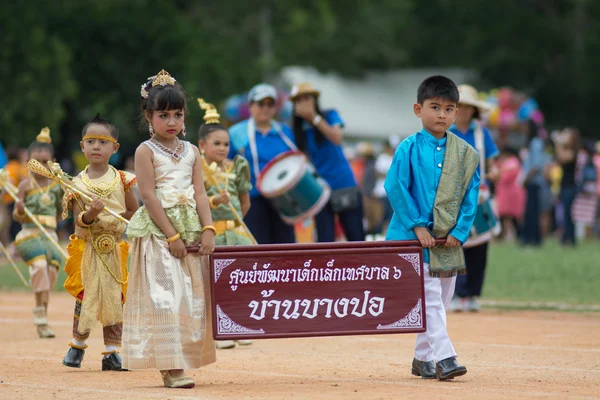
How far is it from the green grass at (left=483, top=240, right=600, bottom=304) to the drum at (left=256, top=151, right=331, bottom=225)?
3.15 m

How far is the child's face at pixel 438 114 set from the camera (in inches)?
309

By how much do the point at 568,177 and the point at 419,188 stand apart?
16746 mm

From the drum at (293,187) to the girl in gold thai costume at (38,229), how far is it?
2057mm

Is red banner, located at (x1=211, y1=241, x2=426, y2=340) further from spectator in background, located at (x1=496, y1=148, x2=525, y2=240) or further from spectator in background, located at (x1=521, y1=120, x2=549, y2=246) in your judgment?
spectator in background, located at (x1=496, y1=148, x2=525, y2=240)

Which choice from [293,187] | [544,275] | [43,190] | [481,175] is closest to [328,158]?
[293,187]

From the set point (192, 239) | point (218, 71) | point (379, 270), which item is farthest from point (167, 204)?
point (218, 71)

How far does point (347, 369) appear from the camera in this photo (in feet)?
27.5

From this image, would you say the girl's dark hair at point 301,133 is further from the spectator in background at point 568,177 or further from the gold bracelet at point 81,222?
the spectator in background at point 568,177

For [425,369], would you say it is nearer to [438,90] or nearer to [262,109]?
[438,90]

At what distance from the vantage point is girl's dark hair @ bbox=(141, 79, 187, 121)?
24.5ft

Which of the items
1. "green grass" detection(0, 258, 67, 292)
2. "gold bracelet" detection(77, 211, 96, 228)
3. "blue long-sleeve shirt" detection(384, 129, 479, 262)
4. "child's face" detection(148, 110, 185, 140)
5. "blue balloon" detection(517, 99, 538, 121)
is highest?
"blue balloon" detection(517, 99, 538, 121)

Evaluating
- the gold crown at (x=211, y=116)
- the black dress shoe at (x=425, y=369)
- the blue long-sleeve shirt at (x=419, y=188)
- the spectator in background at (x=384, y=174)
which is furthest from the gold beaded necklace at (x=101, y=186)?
the spectator in background at (x=384, y=174)

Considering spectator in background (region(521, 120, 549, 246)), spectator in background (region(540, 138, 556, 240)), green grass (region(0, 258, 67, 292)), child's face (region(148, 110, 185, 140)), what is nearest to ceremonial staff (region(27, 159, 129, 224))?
child's face (region(148, 110, 185, 140))

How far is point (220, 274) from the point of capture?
7.36 metres
